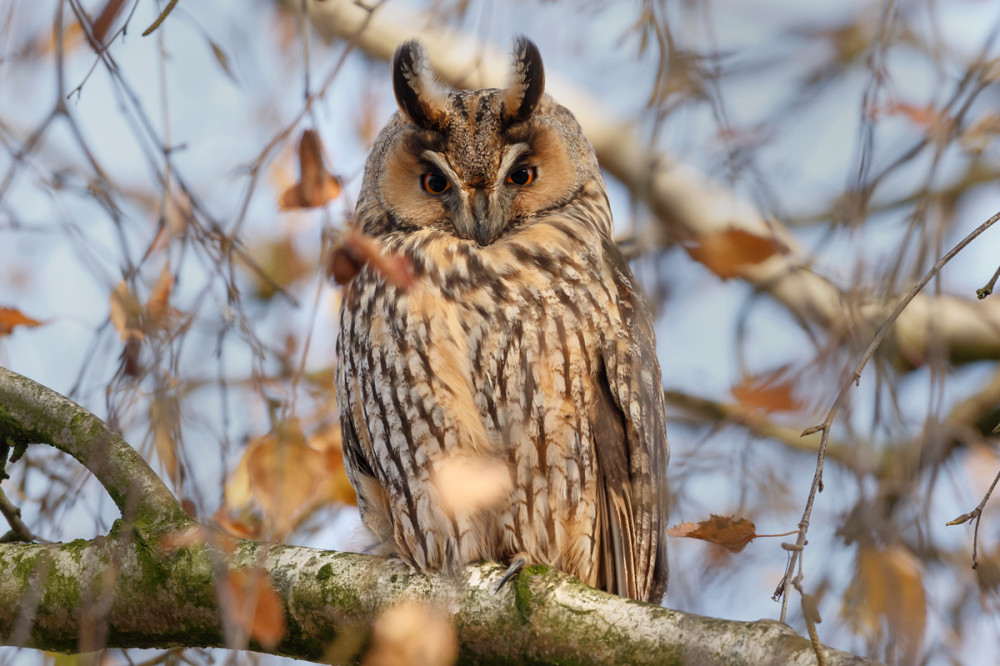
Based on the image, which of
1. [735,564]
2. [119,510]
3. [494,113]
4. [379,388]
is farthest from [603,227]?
[119,510]

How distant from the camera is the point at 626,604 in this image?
171 cm

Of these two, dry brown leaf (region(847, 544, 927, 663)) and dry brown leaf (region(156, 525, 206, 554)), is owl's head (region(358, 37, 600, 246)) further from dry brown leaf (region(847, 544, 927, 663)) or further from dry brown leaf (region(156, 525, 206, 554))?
dry brown leaf (region(847, 544, 927, 663))

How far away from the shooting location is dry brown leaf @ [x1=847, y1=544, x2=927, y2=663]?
0.99m

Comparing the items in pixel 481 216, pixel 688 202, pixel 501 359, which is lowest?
pixel 501 359

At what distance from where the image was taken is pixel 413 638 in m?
1.77

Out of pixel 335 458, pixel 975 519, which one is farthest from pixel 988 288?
pixel 335 458

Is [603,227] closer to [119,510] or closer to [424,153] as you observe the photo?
[424,153]

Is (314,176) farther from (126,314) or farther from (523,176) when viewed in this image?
(523,176)

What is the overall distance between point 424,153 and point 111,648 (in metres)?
1.43

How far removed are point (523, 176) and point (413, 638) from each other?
1.30 metres

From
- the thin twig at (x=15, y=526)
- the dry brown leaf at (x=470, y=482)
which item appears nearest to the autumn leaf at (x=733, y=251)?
the dry brown leaf at (x=470, y=482)

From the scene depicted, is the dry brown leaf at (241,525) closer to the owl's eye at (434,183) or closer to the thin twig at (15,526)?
the thin twig at (15,526)

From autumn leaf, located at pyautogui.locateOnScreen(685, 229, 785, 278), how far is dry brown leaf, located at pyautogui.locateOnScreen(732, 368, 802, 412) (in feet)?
0.91

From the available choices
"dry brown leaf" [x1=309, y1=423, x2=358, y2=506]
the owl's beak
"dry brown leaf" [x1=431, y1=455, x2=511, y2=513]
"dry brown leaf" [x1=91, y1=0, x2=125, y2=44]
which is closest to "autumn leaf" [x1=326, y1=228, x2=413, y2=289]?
"dry brown leaf" [x1=91, y1=0, x2=125, y2=44]
